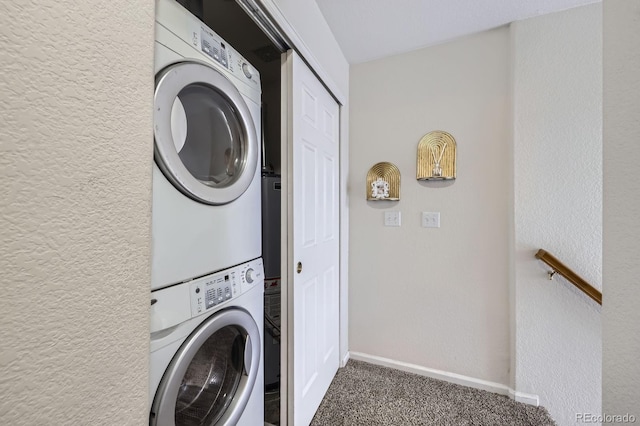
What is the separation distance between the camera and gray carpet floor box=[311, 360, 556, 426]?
4.71 ft

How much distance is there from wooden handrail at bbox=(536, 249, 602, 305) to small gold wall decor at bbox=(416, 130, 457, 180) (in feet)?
2.38

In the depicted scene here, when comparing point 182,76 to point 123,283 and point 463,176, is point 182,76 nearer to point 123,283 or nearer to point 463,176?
point 123,283

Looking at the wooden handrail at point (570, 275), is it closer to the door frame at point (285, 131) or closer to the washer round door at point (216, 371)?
the door frame at point (285, 131)

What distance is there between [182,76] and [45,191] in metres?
0.52

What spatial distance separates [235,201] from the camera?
36.1 inches

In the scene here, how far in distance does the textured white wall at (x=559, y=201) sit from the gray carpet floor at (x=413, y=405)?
19 centimetres

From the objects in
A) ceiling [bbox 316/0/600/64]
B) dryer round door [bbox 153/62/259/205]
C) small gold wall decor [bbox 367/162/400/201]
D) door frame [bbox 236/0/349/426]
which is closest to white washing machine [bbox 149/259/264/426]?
door frame [bbox 236/0/349/426]

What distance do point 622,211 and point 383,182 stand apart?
1443 millimetres

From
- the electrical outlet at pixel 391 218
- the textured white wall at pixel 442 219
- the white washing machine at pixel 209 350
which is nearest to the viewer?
the white washing machine at pixel 209 350

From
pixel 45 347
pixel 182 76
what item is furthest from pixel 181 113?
pixel 45 347

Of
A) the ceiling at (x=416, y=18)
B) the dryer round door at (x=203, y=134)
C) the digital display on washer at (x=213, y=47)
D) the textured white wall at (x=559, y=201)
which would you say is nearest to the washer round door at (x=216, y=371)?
the dryer round door at (x=203, y=134)

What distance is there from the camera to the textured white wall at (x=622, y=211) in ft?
1.66

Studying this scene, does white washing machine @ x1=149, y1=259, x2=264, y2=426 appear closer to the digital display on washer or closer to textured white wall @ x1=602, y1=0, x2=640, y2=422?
the digital display on washer

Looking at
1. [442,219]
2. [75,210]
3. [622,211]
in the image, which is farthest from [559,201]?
[75,210]
